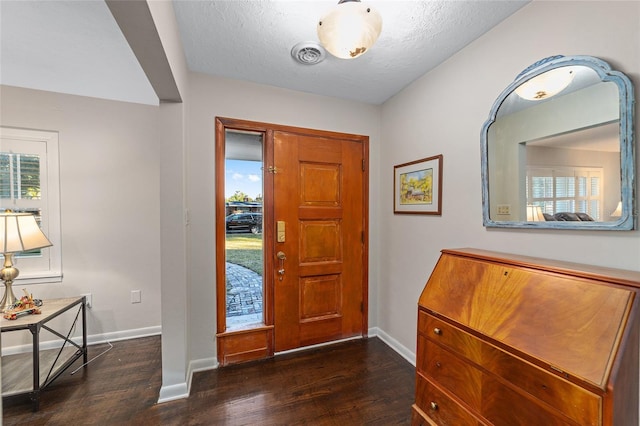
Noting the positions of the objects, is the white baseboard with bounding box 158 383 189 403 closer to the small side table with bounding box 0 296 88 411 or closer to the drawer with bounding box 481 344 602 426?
the small side table with bounding box 0 296 88 411

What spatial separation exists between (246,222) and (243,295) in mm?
678

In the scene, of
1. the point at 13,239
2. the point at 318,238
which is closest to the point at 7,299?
the point at 13,239

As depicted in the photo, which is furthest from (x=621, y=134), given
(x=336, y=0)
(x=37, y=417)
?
(x=37, y=417)

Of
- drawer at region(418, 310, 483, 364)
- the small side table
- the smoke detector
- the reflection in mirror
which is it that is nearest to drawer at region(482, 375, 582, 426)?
drawer at region(418, 310, 483, 364)

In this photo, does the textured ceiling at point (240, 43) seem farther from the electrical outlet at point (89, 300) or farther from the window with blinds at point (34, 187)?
the electrical outlet at point (89, 300)

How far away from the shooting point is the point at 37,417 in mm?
1668

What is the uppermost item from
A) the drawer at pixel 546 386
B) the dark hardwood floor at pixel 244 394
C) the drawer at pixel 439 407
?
the drawer at pixel 546 386

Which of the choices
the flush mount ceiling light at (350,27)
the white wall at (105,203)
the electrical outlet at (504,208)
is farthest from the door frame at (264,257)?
the electrical outlet at (504,208)

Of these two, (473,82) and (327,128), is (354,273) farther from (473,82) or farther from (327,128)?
(473,82)

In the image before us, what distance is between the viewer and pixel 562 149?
4.40 feet

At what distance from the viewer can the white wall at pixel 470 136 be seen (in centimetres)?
121

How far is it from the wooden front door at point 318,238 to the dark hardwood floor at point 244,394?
0.97 ft

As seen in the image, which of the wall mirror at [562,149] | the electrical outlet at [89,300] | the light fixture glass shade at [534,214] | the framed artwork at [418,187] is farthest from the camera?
the electrical outlet at [89,300]

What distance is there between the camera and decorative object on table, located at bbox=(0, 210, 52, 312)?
5.90 ft
